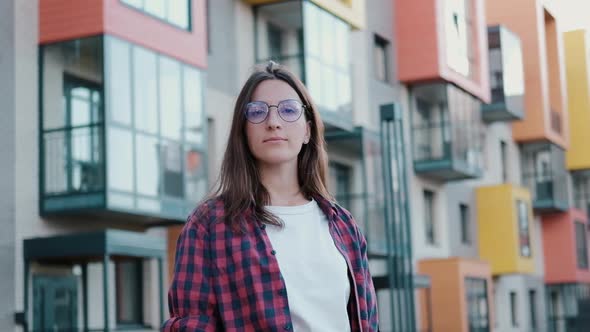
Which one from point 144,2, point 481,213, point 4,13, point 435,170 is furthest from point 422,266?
point 4,13

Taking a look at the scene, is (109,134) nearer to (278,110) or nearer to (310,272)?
(278,110)

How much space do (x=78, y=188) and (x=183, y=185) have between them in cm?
228

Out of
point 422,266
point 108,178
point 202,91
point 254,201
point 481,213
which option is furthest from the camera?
point 481,213

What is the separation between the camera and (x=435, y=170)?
29.6 m

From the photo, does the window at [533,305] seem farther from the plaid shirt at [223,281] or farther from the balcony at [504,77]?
the plaid shirt at [223,281]

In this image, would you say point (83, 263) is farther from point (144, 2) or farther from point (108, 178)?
point (144, 2)

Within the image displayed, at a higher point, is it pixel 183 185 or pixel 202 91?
pixel 202 91

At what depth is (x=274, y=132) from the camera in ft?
10.1

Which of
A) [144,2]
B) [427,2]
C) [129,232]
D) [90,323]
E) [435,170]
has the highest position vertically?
[427,2]

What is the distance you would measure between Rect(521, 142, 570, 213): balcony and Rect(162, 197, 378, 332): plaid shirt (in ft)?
128

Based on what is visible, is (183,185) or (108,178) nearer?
(108,178)

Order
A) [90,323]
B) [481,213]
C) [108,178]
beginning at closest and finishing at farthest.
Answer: [108,178]
[90,323]
[481,213]

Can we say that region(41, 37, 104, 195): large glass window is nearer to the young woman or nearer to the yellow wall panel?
the young woman

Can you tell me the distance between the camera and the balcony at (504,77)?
1405 inches
